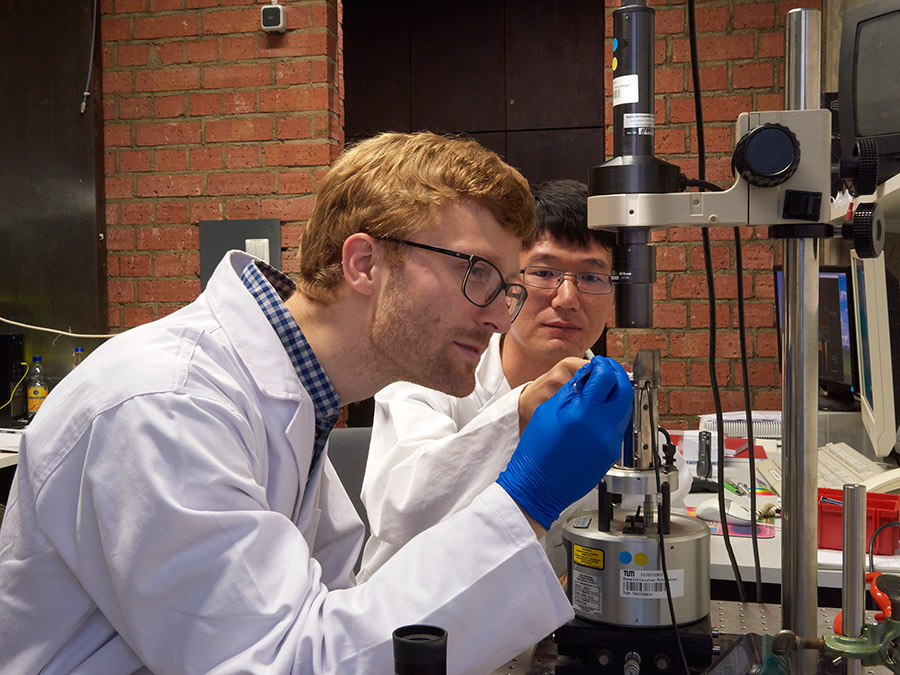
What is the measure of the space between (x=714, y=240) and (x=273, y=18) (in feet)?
5.89

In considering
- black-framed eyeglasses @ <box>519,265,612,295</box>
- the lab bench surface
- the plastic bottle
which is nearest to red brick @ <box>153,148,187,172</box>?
the plastic bottle

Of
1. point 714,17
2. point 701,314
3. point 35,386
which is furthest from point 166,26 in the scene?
point 701,314

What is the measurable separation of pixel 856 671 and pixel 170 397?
0.71 metres

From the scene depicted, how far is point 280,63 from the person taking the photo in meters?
3.21

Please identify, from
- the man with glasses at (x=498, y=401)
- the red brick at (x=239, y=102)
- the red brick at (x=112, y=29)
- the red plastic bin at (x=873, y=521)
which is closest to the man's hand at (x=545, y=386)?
the man with glasses at (x=498, y=401)

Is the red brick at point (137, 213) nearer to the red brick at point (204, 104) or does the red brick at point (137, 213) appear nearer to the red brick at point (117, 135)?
the red brick at point (117, 135)

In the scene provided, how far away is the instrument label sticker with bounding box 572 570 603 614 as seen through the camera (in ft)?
2.85

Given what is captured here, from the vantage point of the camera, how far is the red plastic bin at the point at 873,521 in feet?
4.76

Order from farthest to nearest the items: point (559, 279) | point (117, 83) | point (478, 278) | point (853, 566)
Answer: point (117, 83)
point (559, 279)
point (478, 278)
point (853, 566)

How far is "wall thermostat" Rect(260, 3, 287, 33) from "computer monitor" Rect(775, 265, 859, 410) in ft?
6.46

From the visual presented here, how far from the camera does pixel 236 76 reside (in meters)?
3.25

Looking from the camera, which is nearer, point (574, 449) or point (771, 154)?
point (771, 154)

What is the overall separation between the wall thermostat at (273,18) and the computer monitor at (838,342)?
77.5 inches

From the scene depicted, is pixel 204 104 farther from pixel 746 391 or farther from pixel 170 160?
pixel 746 391
